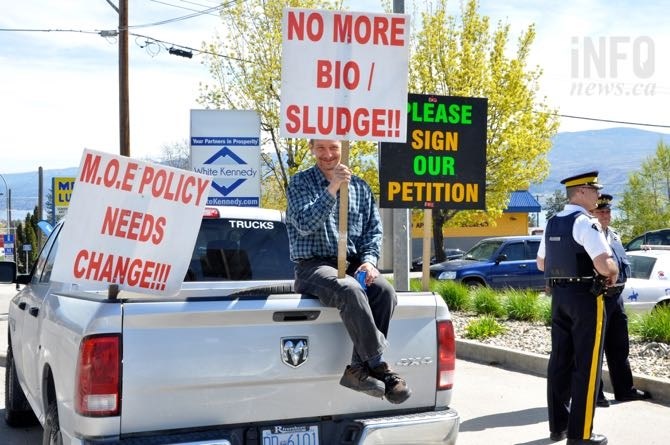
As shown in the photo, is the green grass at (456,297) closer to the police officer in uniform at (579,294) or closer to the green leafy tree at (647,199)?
the police officer in uniform at (579,294)

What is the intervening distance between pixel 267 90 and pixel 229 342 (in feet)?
70.4

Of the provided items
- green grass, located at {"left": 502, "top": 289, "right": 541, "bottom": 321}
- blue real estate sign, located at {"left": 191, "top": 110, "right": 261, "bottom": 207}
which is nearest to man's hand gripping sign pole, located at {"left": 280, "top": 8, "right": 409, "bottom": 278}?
green grass, located at {"left": 502, "top": 289, "right": 541, "bottom": 321}

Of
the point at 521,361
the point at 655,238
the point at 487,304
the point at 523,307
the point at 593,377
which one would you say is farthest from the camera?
the point at 655,238

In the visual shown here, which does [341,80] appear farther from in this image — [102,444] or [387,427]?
[102,444]

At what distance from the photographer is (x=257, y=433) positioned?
160 inches

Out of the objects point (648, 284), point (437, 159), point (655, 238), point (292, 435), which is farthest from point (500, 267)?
point (292, 435)

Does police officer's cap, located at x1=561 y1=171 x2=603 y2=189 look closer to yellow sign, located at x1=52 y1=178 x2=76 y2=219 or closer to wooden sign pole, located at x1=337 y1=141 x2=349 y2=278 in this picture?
wooden sign pole, located at x1=337 y1=141 x2=349 y2=278

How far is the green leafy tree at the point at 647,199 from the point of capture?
45.4 m

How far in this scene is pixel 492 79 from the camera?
2878 cm

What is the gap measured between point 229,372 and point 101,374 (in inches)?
23.1

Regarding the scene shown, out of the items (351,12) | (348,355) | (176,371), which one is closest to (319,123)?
(351,12)

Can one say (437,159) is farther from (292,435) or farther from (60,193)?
(60,193)

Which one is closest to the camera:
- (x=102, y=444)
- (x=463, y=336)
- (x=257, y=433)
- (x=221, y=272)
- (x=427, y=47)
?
(x=102, y=444)

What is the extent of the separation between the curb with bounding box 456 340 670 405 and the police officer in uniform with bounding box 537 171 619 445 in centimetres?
203
